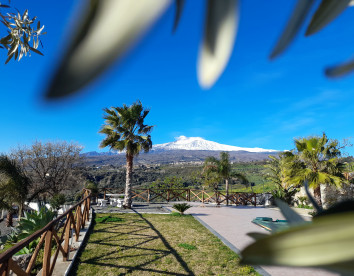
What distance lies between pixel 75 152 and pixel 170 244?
20.8 m

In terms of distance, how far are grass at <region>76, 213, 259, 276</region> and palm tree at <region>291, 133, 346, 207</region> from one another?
593 centimetres

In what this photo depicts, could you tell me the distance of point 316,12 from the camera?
0.60ft

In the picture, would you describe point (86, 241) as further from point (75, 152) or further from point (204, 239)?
point (75, 152)

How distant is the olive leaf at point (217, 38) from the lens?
0.17 m

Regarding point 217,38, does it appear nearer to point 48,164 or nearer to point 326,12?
point 326,12

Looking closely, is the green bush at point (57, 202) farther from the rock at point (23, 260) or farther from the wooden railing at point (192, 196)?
the rock at point (23, 260)

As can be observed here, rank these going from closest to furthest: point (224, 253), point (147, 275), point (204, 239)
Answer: point (147, 275), point (224, 253), point (204, 239)

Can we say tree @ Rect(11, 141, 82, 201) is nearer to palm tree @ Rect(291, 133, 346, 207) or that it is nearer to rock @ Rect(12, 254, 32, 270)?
rock @ Rect(12, 254, 32, 270)

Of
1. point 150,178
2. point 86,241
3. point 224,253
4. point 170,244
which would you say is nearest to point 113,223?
point 86,241

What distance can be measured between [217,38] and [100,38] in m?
0.08

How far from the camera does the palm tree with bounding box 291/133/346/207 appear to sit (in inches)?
436

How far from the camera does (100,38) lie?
5.0 inches

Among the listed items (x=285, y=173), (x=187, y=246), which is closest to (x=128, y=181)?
(x=187, y=246)

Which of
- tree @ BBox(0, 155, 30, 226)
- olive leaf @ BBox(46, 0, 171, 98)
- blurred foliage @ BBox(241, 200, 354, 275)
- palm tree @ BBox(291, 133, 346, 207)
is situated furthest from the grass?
palm tree @ BBox(291, 133, 346, 207)
